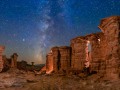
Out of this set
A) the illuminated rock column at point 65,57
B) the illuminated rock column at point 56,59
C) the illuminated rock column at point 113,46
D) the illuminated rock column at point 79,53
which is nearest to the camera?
the illuminated rock column at point 113,46

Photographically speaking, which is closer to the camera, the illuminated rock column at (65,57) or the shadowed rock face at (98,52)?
the shadowed rock face at (98,52)

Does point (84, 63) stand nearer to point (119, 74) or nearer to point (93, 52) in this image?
point (93, 52)

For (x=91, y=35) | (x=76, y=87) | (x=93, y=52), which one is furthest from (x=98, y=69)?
(x=76, y=87)

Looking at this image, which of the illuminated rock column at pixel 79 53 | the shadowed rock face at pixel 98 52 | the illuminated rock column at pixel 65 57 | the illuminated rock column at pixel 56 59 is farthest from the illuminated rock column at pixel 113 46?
the illuminated rock column at pixel 56 59

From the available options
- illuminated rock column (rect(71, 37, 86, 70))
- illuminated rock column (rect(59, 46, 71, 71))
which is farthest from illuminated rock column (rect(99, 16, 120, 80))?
illuminated rock column (rect(59, 46, 71, 71))

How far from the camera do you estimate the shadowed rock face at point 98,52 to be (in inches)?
627

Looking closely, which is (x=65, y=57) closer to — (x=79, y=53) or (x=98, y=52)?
(x=79, y=53)

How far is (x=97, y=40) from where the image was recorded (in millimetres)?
24812

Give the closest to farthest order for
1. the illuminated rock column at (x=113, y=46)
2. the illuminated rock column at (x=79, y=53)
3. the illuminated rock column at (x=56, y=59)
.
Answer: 1. the illuminated rock column at (x=113, y=46)
2. the illuminated rock column at (x=79, y=53)
3. the illuminated rock column at (x=56, y=59)

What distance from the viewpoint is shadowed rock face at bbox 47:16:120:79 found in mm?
15930

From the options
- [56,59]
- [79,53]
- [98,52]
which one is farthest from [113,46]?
[56,59]

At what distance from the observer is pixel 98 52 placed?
24203mm

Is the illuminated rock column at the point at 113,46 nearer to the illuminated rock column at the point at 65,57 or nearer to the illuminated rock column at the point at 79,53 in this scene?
the illuminated rock column at the point at 79,53

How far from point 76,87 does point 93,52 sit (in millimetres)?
11191
